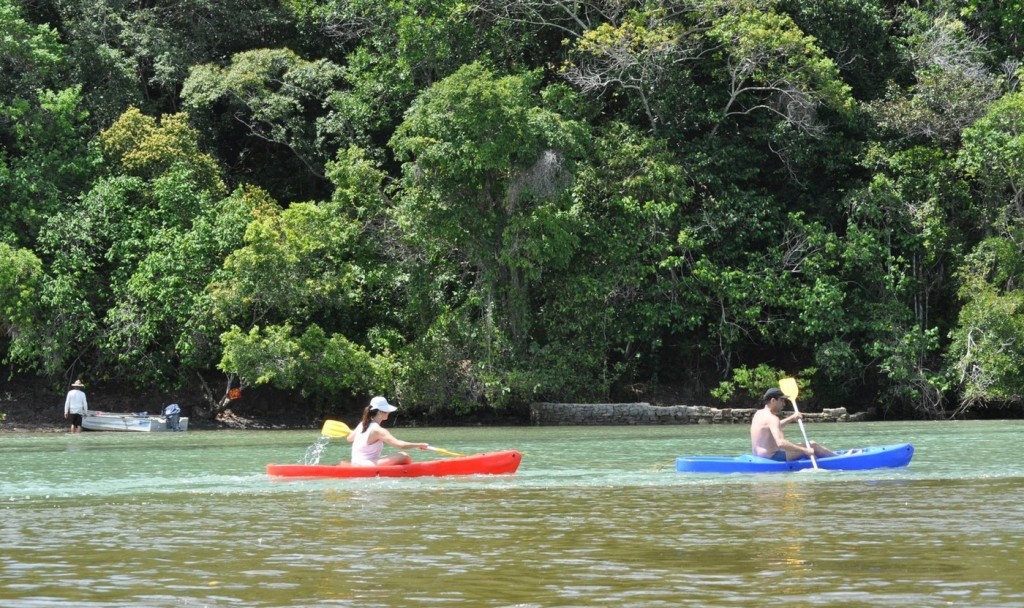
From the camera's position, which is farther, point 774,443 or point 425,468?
point 774,443

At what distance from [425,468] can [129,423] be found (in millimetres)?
15380

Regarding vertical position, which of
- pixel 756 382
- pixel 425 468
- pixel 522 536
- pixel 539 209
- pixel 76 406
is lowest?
pixel 522 536

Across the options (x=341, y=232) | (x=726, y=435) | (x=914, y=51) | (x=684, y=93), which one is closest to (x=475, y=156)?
(x=341, y=232)

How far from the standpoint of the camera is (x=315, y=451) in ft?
74.9

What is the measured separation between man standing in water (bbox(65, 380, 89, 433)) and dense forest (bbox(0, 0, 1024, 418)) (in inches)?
70.7

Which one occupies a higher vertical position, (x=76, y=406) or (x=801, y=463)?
(x=76, y=406)

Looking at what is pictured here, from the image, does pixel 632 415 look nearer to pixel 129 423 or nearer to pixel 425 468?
pixel 129 423

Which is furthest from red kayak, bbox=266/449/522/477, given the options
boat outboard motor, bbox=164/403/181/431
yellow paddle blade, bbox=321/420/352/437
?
boat outboard motor, bbox=164/403/181/431

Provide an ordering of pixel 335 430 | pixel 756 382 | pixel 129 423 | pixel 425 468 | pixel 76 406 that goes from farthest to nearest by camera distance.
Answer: pixel 756 382 < pixel 129 423 < pixel 76 406 < pixel 335 430 < pixel 425 468

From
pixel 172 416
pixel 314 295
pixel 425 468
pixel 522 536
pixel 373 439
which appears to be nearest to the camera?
pixel 522 536

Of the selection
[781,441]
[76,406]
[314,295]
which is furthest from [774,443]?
[76,406]

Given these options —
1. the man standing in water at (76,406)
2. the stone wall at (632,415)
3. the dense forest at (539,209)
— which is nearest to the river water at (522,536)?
the man standing in water at (76,406)

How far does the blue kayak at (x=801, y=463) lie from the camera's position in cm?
1686

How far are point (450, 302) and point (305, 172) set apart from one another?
681 centimetres
